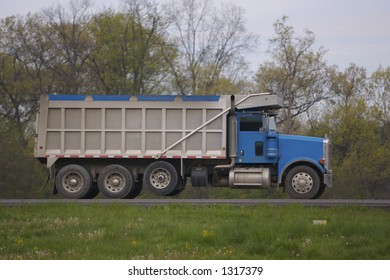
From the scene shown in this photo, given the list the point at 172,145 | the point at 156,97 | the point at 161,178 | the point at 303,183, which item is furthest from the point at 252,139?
the point at 156,97

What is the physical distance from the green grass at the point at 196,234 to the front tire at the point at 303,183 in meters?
5.21

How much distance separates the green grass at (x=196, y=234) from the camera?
42.6ft

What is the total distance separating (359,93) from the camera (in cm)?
5391

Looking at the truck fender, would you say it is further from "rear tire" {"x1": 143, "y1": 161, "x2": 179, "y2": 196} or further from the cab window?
"rear tire" {"x1": 143, "y1": 161, "x2": 179, "y2": 196}

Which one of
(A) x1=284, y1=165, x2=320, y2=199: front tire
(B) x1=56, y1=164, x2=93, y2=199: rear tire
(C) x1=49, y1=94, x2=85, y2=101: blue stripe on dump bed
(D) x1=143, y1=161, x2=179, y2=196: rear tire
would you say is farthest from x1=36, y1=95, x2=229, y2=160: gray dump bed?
(A) x1=284, y1=165, x2=320, y2=199: front tire

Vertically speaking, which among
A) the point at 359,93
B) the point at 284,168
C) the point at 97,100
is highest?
the point at 359,93

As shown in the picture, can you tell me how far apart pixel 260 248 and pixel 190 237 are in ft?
5.11

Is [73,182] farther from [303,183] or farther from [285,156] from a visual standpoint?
[303,183]

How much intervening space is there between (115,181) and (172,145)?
2172 millimetres

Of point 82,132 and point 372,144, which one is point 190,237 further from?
point 372,144

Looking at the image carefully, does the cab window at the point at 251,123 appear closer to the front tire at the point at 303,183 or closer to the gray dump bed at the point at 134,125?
the gray dump bed at the point at 134,125

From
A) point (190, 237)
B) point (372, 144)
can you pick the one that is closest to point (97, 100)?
point (190, 237)

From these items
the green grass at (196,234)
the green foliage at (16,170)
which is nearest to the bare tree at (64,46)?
the green foliage at (16,170)

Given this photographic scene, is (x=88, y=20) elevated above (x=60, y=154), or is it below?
above
